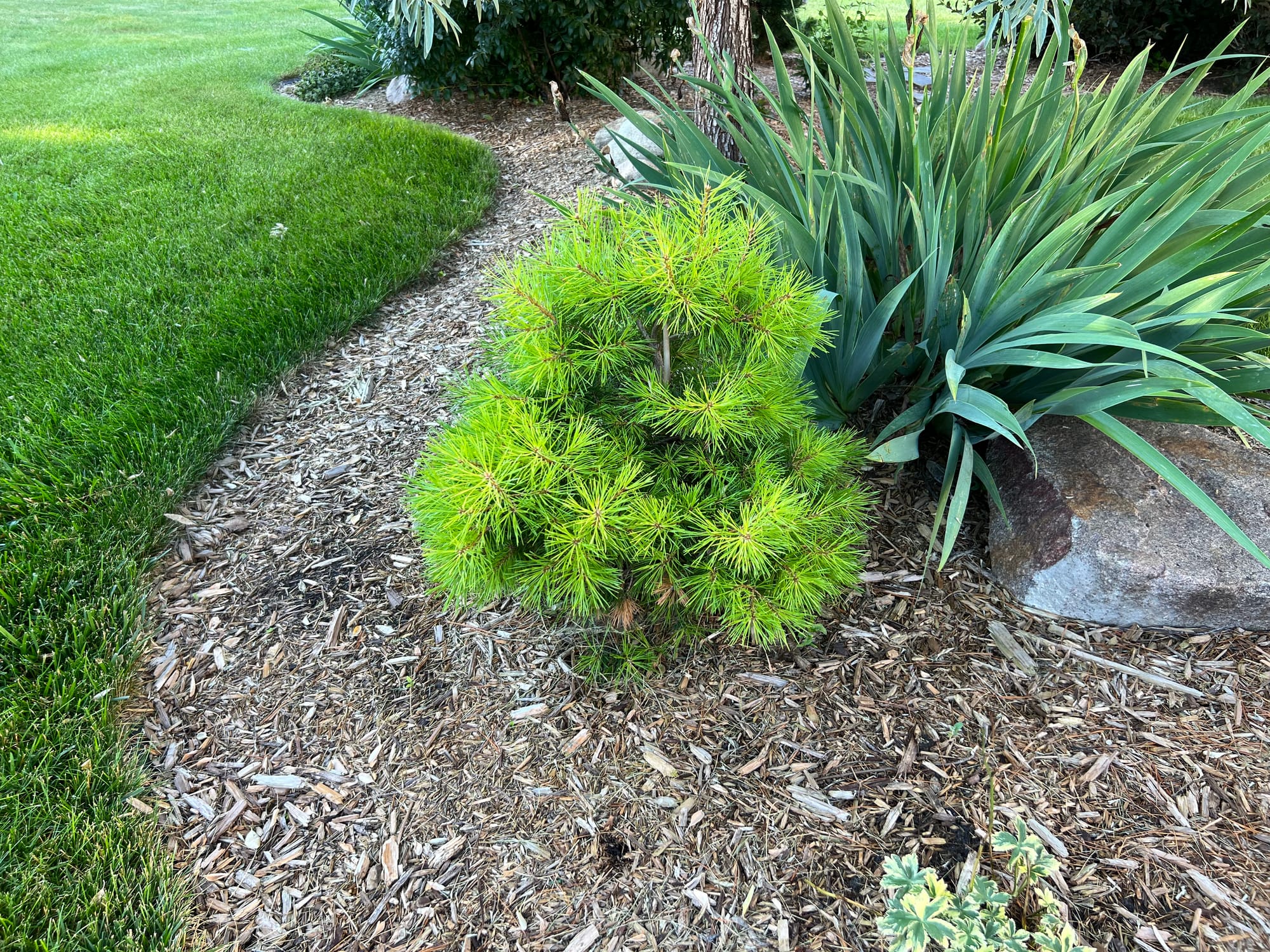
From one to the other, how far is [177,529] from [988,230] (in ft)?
9.20

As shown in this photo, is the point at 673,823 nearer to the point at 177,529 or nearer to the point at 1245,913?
the point at 1245,913

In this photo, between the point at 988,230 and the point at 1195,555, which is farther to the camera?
the point at 988,230

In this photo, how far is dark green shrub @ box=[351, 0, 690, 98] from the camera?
5855 millimetres

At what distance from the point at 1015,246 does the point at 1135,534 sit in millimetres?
848

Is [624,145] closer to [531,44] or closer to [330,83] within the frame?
[531,44]

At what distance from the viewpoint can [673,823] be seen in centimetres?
177

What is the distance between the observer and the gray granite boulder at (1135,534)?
2.00 meters

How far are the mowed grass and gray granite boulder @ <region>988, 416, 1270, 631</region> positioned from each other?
2.35 m

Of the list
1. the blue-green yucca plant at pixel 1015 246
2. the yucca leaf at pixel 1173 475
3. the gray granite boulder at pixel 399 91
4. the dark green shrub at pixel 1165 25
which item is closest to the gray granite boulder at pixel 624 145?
the blue-green yucca plant at pixel 1015 246

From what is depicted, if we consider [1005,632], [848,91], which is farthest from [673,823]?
[848,91]

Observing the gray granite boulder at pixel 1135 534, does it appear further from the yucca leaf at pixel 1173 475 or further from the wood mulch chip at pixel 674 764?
the yucca leaf at pixel 1173 475

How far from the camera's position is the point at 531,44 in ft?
20.3

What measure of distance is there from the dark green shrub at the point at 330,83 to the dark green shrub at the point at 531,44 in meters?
1.01

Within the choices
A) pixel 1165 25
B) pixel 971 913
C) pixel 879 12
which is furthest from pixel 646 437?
pixel 879 12
